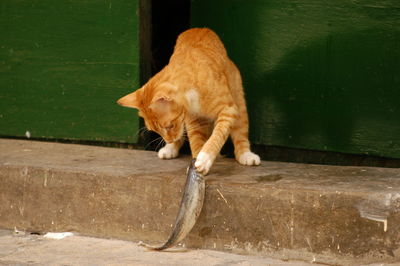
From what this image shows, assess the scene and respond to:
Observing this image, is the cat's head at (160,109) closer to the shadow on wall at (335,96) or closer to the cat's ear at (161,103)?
the cat's ear at (161,103)

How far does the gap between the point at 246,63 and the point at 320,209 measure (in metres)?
1.66

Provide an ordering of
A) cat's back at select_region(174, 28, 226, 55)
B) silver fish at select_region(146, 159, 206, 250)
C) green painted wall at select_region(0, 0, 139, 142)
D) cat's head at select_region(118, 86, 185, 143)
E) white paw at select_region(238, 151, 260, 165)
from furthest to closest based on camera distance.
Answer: green painted wall at select_region(0, 0, 139, 142)
cat's back at select_region(174, 28, 226, 55)
white paw at select_region(238, 151, 260, 165)
cat's head at select_region(118, 86, 185, 143)
silver fish at select_region(146, 159, 206, 250)

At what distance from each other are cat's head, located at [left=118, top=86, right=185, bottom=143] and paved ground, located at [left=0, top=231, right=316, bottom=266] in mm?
732

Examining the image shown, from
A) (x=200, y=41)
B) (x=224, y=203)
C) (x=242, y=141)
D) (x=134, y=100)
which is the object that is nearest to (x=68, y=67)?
(x=200, y=41)

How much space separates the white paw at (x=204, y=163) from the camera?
152 inches

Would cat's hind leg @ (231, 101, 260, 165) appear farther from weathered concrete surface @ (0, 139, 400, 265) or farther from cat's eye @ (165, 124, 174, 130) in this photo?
cat's eye @ (165, 124, 174, 130)

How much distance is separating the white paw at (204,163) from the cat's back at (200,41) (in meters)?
0.89

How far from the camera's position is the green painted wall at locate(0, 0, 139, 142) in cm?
497

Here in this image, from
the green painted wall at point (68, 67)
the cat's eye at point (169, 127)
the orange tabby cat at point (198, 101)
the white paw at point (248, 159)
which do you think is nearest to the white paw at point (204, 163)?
the orange tabby cat at point (198, 101)

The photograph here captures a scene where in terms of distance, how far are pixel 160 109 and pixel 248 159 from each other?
69cm

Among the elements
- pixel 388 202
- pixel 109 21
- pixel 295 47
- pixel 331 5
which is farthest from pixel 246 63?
pixel 388 202

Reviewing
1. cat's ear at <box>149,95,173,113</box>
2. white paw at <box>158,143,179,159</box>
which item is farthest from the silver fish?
white paw at <box>158,143,179,159</box>

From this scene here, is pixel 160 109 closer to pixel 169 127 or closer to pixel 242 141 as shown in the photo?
pixel 169 127

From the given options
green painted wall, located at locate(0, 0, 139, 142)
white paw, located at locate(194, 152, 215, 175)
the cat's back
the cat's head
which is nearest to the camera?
white paw, located at locate(194, 152, 215, 175)
